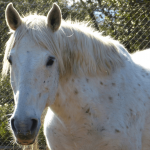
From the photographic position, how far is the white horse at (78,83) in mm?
1635

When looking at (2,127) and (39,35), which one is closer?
(39,35)

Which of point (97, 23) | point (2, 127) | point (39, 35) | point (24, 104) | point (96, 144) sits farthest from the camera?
point (97, 23)

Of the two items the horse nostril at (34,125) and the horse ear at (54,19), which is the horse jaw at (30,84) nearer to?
the horse nostril at (34,125)

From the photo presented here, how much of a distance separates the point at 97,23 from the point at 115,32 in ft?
1.26

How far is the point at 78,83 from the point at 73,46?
0.30m

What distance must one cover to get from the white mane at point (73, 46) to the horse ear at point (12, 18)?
48 mm

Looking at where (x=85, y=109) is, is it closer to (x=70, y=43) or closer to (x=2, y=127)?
(x=70, y=43)

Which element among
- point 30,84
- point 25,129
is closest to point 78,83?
point 30,84

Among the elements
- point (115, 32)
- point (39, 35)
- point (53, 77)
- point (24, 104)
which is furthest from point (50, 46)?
point (115, 32)

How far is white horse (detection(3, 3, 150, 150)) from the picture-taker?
1.63 meters

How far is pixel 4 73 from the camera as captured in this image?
1.96 metres

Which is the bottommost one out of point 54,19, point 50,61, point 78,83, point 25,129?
point 25,129

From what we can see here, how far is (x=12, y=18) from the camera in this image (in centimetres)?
179

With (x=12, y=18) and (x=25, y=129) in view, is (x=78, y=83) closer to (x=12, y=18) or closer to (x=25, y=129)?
(x=25, y=129)
